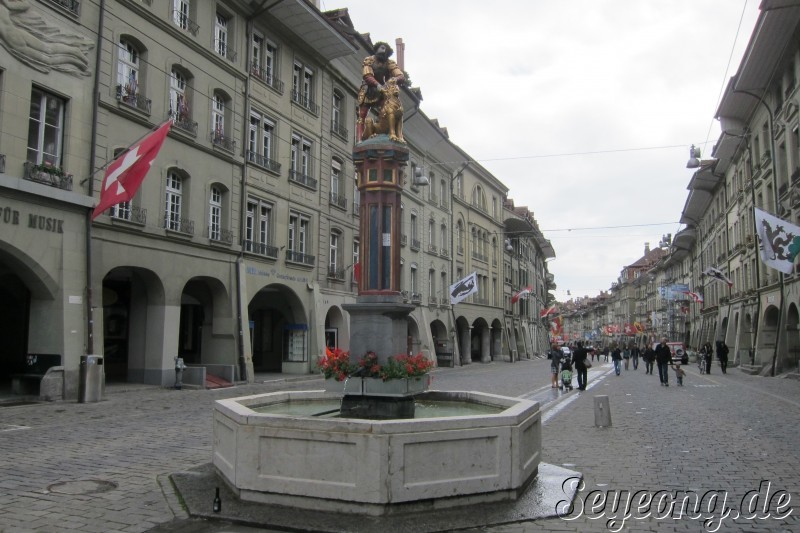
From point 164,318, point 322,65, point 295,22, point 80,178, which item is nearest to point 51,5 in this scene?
point 80,178

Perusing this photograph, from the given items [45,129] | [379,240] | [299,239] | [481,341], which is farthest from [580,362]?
[481,341]

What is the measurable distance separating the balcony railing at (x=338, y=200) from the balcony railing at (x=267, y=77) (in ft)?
19.5

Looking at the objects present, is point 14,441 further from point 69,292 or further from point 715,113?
point 715,113

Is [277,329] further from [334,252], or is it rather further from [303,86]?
[303,86]

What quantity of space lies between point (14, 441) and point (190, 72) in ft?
51.3

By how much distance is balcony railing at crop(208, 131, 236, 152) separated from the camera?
23984 millimetres

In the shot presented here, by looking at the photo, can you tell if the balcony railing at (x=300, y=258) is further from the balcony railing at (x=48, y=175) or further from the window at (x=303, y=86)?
the balcony railing at (x=48, y=175)

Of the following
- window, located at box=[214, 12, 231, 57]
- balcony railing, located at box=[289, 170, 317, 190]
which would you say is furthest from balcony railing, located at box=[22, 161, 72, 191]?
balcony railing, located at box=[289, 170, 317, 190]

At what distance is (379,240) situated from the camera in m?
9.69

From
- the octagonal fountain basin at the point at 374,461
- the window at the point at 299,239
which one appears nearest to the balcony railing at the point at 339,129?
the window at the point at 299,239

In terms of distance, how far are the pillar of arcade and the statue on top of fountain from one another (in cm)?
27

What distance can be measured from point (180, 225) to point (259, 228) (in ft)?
14.9

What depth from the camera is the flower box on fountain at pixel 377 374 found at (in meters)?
8.58

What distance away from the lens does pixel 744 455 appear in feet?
32.0
